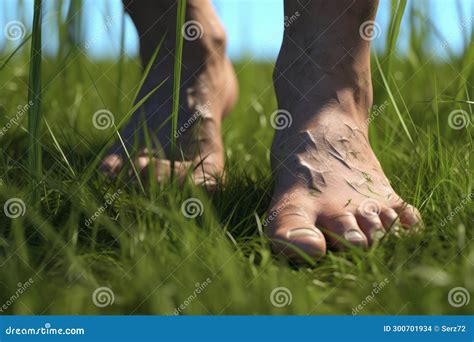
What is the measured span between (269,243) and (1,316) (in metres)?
0.48

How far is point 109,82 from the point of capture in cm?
304

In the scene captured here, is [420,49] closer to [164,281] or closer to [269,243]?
[269,243]

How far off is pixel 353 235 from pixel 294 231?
11cm

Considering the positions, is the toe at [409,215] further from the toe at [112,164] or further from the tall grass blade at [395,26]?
the toe at [112,164]

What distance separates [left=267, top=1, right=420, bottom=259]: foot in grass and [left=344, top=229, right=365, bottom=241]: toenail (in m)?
0.05

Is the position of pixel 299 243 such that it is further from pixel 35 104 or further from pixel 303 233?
pixel 35 104

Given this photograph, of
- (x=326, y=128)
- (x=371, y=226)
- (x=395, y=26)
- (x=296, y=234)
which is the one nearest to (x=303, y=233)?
(x=296, y=234)

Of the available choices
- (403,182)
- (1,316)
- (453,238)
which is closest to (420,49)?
(403,182)

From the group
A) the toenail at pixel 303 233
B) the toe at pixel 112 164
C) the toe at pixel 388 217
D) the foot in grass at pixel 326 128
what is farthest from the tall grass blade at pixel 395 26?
the toe at pixel 112 164

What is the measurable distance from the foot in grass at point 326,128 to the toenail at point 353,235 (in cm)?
5

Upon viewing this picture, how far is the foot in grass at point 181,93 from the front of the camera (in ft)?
5.21

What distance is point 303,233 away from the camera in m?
1.19

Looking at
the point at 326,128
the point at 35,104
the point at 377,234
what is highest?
the point at 35,104

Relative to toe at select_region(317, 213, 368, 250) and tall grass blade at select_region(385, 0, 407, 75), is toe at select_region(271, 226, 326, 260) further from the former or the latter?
tall grass blade at select_region(385, 0, 407, 75)
